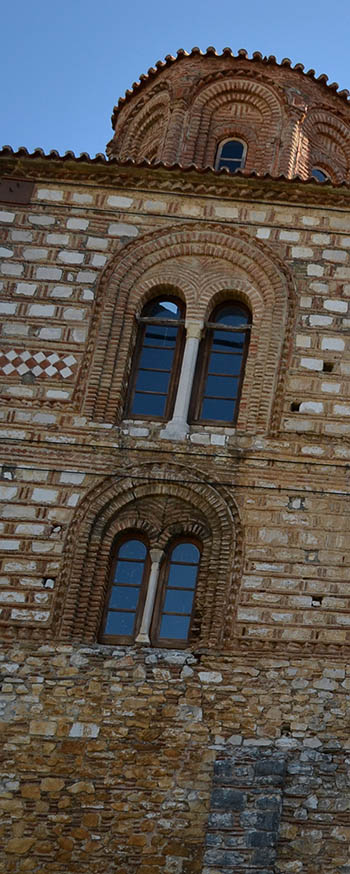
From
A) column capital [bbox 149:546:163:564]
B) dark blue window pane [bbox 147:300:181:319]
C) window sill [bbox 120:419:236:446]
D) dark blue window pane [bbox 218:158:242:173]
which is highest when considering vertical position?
dark blue window pane [bbox 218:158:242:173]

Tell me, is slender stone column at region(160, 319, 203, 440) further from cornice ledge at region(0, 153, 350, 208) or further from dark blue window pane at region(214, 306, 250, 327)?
cornice ledge at region(0, 153, 350, 208)

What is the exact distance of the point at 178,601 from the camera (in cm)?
1188

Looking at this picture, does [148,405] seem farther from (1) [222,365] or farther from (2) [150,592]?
(2) [150,592]

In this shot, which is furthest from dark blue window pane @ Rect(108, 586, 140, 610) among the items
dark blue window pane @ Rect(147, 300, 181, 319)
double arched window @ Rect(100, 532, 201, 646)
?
dark blue window pane @ Rect(147, 300, 181, 319)

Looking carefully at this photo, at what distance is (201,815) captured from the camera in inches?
419

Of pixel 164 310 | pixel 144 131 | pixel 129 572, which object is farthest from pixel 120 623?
pixel 144 131

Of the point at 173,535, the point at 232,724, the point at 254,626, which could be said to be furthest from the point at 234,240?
the point at 232,724

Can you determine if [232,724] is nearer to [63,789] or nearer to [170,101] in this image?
[63,789]

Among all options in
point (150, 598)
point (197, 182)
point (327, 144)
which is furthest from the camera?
point (327, 144)

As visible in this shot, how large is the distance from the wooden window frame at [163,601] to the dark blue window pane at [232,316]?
252 cm

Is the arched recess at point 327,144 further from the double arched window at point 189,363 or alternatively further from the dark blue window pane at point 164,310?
the double arched window at point 189,363

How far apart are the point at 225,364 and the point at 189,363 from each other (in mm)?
426

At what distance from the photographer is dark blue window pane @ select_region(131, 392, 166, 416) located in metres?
12.9

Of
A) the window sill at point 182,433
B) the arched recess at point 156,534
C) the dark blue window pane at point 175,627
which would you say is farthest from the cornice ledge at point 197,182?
the dark blue window pane at point 175,627
